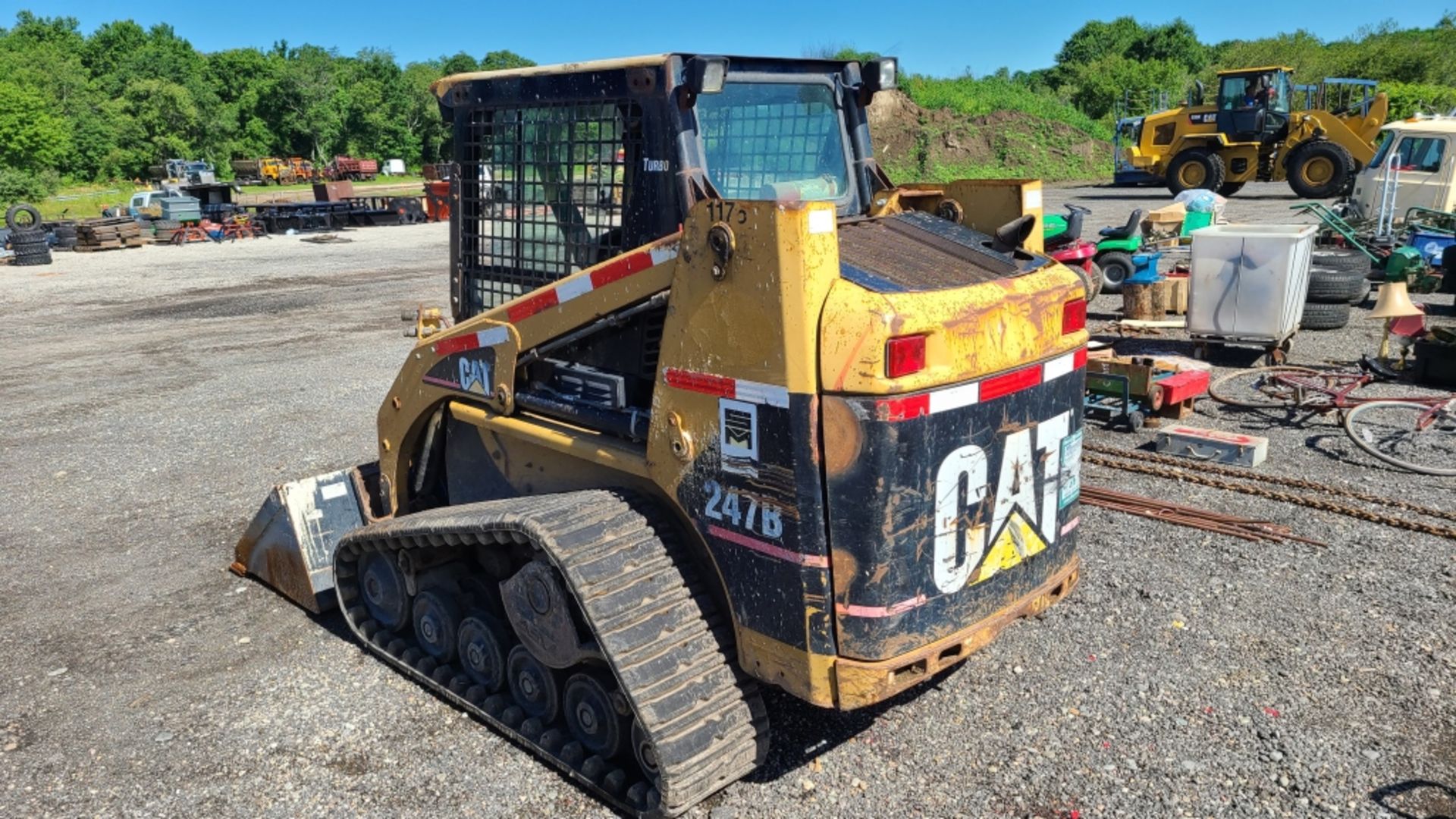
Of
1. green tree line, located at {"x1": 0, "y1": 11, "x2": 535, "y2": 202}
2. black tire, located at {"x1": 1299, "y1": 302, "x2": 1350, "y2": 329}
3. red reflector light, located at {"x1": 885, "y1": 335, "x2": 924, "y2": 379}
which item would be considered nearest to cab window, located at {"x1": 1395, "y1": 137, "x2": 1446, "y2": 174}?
black tire, located at {"x1": 1299, "y1": 302, "x2": 1350, "y2": 329}

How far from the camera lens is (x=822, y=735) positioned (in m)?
4.34

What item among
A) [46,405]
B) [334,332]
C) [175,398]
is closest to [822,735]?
[175,398]

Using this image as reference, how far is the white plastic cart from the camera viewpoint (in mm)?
9883

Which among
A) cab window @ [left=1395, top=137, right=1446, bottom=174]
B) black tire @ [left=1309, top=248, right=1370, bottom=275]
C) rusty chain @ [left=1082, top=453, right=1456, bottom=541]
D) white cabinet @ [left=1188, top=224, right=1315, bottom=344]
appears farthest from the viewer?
cab window @ [left=1395, top=137, right=1446, bottom=174]

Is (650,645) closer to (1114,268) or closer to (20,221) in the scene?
(1114,268)

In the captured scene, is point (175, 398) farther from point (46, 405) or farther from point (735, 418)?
point (735, 418)

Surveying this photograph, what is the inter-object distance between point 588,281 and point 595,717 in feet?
5.47

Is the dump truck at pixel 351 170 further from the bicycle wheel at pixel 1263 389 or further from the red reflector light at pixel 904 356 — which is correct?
the red reflector light at pixel 904 356

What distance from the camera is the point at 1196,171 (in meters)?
27.8

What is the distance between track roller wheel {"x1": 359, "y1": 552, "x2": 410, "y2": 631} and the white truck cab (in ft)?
55.3

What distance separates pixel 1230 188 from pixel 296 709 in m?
29.1

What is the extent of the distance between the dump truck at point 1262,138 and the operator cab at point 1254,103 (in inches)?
0.8

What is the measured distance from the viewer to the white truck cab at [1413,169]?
16641 mm

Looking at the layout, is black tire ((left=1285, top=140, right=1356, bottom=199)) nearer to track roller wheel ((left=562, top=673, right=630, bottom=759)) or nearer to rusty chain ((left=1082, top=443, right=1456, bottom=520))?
rusty chain ((left=1082, top=443, right=1456, bottom=520))
